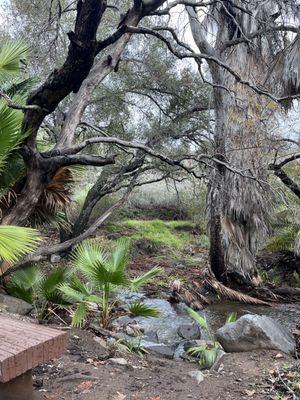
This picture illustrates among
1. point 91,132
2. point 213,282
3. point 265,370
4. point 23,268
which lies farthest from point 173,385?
point 91,132

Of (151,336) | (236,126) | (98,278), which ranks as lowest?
(151,336)

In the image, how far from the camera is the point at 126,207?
17.7 meters

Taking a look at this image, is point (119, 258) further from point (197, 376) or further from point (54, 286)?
point (197, 376)

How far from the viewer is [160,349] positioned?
6.38 meters

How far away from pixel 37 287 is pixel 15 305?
17.8 inches

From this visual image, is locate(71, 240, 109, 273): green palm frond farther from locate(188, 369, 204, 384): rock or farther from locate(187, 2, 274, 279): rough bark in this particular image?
locate(187, 2, 274, 279): rough bark

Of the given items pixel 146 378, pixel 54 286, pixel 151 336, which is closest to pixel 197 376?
pixel 146 378

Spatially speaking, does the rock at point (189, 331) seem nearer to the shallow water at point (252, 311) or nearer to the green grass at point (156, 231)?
the shallow water at point (252, 311)

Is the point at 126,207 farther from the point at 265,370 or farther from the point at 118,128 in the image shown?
the point at 265,370

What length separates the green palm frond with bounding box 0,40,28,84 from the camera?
6.50 m

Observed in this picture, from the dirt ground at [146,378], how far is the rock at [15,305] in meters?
1.09

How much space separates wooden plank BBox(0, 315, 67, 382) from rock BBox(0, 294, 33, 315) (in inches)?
100

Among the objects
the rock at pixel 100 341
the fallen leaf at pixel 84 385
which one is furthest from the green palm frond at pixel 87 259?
the fallen leaf at pixel 84 385

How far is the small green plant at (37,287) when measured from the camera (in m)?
6.15
